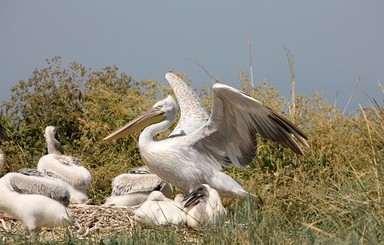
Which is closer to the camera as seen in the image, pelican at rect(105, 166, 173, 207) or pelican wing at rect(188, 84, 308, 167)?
pelican wing at rect(188, 84, 308, 167)

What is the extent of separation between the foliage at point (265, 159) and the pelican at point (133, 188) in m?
0.87

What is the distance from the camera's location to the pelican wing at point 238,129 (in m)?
8.44

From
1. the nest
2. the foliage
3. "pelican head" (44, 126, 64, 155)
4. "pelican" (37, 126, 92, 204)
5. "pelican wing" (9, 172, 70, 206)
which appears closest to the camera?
the foliage

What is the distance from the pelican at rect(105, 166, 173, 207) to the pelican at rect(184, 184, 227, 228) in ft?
4.71

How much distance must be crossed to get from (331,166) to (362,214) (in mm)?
3502

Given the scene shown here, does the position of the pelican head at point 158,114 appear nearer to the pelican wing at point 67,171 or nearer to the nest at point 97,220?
the pelican wing at point 67,171

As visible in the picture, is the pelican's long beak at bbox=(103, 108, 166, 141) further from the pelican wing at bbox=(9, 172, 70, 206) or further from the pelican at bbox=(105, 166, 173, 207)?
the pelican wing at bbox=(9, 172, 70, 206)

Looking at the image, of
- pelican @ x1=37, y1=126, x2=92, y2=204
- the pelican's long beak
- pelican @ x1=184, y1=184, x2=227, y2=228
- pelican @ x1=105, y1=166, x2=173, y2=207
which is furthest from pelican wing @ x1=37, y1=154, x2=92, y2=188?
pelican @ x1=184, y1=184, x2=227, y2=228

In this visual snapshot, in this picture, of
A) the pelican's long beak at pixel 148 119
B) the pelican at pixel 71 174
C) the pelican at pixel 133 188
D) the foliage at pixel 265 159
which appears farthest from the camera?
the pelican's long beak at pixel 148 119

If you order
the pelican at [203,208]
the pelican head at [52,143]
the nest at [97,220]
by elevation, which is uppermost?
the pelican head at [52,143]

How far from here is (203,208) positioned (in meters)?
7.47

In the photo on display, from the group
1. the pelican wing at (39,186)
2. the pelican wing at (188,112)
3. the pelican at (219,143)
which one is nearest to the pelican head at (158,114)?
the pelican wing at (188,112)

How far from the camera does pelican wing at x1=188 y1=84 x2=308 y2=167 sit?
8.44 meters

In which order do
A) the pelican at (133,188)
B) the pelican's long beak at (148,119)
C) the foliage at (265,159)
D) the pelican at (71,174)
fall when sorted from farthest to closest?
1. the pelican's long beak at (148,119)
2. the pelican at (71,174)
3. the pelican at (133,188)
4. the foliage at (265,159)
